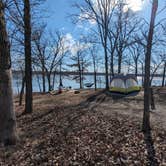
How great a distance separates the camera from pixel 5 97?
5.84 metres

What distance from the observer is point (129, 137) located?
606 centimetres

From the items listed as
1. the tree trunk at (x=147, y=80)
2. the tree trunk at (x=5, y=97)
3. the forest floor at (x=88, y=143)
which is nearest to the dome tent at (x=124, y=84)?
the forest floor at (x=88, y=143)

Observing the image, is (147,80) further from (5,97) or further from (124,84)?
(124,84)

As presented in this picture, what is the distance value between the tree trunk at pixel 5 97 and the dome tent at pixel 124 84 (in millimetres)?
11480

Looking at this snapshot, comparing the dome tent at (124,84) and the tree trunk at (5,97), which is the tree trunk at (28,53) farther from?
the dome tent at (124,84)

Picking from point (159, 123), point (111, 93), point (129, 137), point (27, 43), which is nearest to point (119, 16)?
point (111, 93)

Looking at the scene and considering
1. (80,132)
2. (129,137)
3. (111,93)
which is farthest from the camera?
(111,93)

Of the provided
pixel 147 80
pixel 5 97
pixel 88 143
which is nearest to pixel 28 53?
pixel 5 97

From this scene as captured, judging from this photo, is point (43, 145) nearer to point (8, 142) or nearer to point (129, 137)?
point (8, 142)

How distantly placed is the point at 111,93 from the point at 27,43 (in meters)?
8.97

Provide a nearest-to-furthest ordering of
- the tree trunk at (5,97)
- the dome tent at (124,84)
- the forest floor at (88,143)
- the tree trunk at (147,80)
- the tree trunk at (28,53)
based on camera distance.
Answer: the forest floor at (88,143), the tree trunk at (5,97), the tree trunk at (147,80), the tree trunk at (28,53), the dome tent at (124,84)

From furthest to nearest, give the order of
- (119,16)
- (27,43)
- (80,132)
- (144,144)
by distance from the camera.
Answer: (119,16), (27,43), (80,132), (144,144)

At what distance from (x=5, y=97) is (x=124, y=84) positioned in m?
12.0

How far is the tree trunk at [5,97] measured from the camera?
579 cm
